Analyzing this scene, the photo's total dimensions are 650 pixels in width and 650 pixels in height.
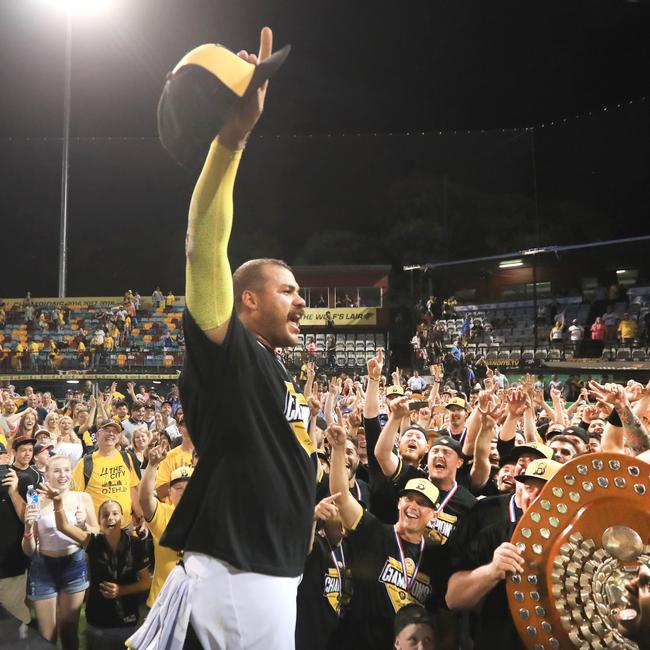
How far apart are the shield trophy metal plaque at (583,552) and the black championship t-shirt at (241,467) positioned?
786mm

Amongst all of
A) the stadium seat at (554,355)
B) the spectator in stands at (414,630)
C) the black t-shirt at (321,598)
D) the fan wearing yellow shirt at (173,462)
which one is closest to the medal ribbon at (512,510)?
the spectator in stands at (414,630)

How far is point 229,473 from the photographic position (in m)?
1.64

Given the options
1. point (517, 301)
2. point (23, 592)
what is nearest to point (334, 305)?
point (517, 301)

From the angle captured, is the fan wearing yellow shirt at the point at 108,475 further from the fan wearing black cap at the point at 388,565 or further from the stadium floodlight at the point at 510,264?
the stadium floodlight at the point at 510,264

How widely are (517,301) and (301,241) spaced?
11.2 metres

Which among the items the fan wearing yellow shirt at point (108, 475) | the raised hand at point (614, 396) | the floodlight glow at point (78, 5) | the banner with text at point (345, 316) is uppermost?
the floodlight glow at point (78, 5)

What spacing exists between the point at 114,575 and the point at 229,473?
358 centimetres

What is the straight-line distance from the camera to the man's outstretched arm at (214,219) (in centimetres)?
153

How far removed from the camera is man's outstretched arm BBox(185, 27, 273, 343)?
1.53 m

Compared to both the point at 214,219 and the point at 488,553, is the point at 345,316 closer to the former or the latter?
the point at 488,553

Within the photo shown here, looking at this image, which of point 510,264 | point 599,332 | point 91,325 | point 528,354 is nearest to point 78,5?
point 91,325

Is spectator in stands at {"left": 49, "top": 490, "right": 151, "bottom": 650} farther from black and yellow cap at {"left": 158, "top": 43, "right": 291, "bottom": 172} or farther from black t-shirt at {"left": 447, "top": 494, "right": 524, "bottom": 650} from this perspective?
black and yellow cap at {"left": 158, "top": 43, "right": 291, "bottom": 172}

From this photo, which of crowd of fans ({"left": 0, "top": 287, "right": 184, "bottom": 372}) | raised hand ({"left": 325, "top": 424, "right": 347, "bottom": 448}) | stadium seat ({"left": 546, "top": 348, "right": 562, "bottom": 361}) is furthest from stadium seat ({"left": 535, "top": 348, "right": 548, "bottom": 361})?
raised hand ({"left": 325, "top": 424, "right": 347, "bottom": 448})

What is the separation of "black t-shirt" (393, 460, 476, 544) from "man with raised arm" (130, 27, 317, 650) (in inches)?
85.1
